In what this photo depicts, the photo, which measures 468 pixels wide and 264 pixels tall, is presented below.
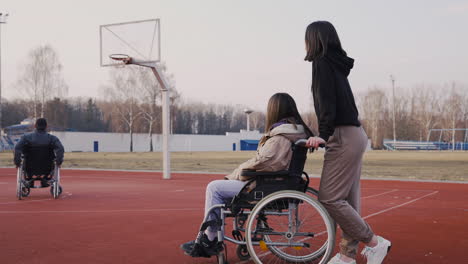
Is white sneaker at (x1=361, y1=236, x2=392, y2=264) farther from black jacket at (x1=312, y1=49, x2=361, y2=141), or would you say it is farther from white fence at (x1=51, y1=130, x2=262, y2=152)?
white fence at (x1=51, y1=130, x2=262, y2=152)

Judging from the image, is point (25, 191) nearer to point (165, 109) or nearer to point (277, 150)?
point (165, 109)

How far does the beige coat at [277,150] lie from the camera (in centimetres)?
356

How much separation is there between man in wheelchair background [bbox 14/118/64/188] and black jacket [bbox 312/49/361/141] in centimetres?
602

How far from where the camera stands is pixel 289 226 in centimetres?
358

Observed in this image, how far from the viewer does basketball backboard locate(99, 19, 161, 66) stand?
49.4ft

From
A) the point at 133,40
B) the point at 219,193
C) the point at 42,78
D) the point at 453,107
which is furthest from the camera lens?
the point at 453,107

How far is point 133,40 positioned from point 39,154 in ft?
24.8

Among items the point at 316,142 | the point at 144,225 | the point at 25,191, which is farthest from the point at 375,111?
the point at 316,142

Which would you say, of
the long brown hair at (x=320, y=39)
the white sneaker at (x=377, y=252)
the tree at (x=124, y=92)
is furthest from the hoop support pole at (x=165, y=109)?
the tree at (x=124, y=92)

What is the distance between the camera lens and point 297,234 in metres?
3.60

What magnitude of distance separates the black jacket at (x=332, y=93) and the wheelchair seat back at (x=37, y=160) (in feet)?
20.5

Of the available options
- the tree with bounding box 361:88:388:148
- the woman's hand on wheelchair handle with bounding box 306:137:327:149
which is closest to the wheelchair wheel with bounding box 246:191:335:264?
the woman's hand on wheelchair handle with bounding box 306:137:327:149

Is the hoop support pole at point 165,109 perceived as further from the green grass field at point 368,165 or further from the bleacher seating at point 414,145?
the bleacher seating at point 414,145

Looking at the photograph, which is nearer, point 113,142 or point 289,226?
point 289,226
